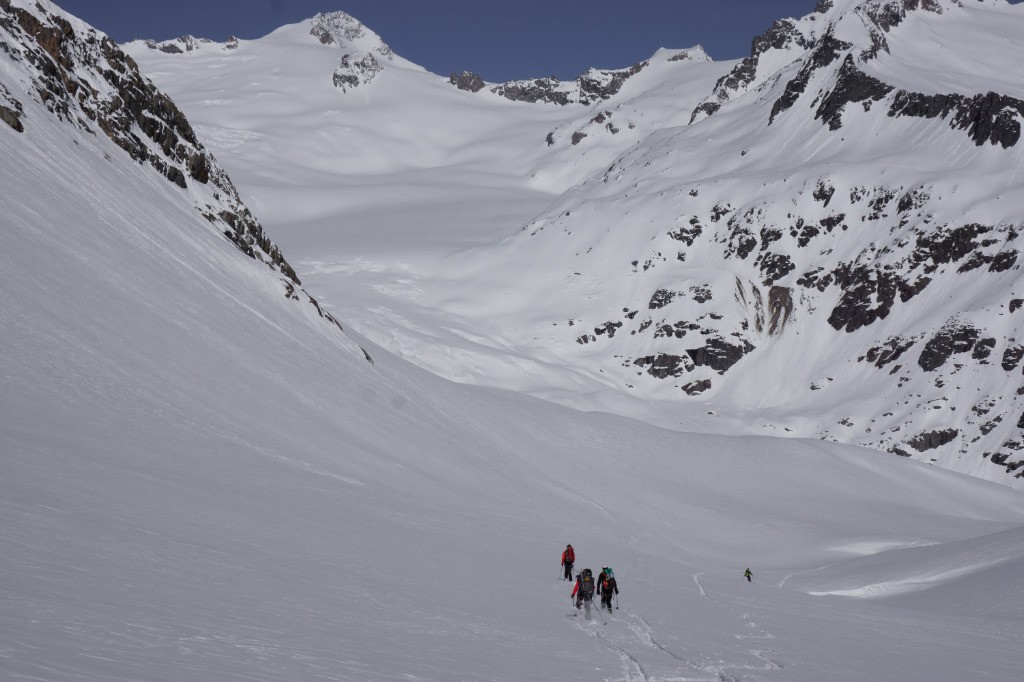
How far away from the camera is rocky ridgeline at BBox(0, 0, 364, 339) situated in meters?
44.2

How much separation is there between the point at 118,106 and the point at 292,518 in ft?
126

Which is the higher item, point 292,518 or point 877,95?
point 877,95

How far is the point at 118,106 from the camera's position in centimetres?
5069

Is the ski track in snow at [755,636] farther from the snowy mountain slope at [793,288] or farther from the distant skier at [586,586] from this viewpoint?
the snowy mountain slope at [793,288]

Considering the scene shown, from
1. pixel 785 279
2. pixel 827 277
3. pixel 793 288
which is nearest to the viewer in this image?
pixel 827 277

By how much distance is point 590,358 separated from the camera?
399 feet

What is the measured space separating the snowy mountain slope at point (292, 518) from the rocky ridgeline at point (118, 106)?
0.70 meters

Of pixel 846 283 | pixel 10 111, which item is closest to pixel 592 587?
pixel 10 111

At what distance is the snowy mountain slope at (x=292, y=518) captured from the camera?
11898mm

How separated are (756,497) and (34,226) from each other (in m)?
49.4

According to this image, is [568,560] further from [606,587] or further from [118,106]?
[118,106]

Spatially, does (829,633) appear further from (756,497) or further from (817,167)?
(817,167)

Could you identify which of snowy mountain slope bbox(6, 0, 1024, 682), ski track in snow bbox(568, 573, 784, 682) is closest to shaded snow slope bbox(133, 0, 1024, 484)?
snowy mountain slope bbox(6, 0, 1024, 682)

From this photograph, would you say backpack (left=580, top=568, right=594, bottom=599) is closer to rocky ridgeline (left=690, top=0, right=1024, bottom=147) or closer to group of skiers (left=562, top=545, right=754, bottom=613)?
group of skiers (left=562, top=545, right=754, bottom=613)
